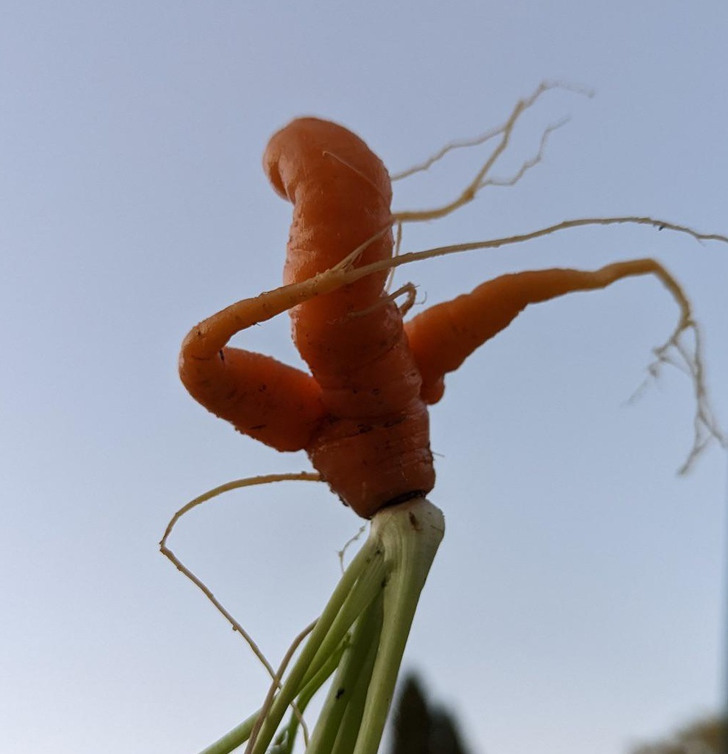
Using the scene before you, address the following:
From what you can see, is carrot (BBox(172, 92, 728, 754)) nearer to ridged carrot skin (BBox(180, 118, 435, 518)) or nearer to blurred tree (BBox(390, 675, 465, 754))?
ridged carrot skin (BBox(180, 118, 435, 518))

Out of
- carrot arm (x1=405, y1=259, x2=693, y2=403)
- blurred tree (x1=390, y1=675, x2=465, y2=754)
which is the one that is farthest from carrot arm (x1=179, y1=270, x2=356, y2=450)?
blurred tree (x1=390, y1=675, x2=465, y2=754)

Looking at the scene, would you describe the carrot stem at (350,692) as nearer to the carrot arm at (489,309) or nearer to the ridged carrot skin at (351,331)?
the ridged carrot skin at (351,331)

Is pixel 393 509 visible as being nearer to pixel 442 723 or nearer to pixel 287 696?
pixel 287 696

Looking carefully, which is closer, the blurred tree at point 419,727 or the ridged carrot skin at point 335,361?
the ridged carrot skin at point 335,361

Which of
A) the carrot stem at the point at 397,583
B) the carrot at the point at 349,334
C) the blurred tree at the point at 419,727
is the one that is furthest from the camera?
the blurred tree at the point at 419,727

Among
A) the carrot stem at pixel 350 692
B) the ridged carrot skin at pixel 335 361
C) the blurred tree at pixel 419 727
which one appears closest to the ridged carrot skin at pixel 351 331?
the ridged carrot skin at pixel 335 361

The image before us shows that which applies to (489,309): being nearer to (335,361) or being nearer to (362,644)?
(335,361)
